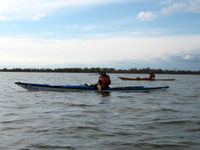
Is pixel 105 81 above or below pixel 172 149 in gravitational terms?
above

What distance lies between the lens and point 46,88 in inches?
658

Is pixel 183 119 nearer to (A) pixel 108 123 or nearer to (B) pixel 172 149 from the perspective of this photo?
(A) pixel 108 123

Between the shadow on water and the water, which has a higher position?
the shadow on water

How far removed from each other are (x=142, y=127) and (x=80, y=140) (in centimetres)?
223

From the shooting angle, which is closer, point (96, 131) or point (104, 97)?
point (96, 131)

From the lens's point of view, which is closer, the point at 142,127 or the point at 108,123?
the point at 142,127

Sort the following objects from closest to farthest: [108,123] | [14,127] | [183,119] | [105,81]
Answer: [14,127]
[108,123]
[183,119]
[105,81]

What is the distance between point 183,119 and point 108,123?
9.30ft

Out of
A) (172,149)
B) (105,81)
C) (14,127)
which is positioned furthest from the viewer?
(105,81)

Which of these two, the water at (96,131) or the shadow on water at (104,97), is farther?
the shadow on water at (104,97)

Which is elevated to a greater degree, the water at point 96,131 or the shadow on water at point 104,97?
the shadow on water at point 104,97

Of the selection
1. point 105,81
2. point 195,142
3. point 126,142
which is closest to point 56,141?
point 126,142

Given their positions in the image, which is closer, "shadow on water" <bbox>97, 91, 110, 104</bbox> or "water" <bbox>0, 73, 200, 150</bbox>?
"water" <bbox>0, 73, 200, 150</bbox>

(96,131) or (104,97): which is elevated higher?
(104,97)
